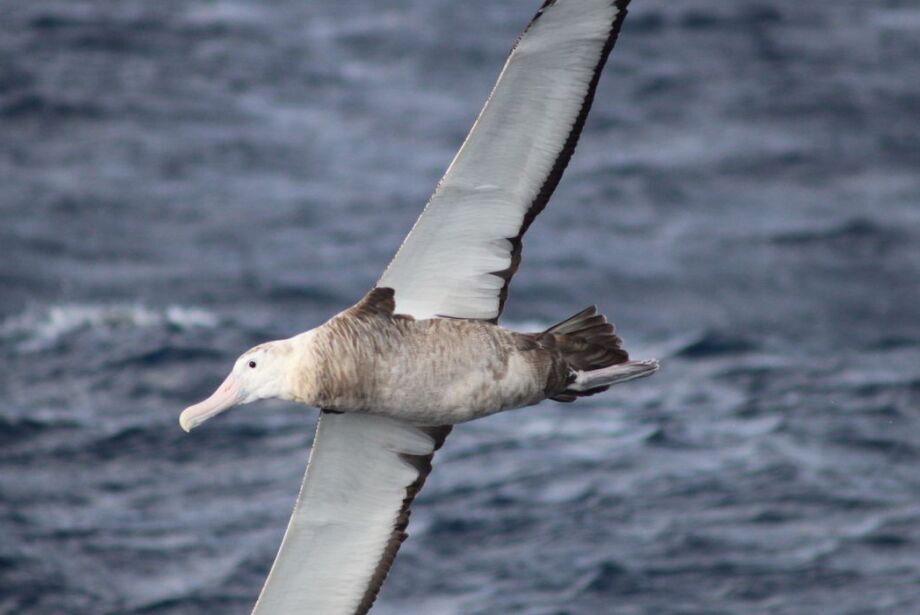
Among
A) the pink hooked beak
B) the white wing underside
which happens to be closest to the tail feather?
the white wing underside

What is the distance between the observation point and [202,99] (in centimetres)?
1967

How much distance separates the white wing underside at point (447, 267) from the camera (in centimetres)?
723

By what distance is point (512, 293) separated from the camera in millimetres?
14555

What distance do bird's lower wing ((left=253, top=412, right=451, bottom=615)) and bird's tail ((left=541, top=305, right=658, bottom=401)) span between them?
0.79m

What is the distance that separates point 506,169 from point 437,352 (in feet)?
3.10

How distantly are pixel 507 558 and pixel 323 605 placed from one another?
262 cm

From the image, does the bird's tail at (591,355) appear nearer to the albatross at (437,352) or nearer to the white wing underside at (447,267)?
the albatross at (437,352)

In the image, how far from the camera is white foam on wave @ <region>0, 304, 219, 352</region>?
14438 millimetres

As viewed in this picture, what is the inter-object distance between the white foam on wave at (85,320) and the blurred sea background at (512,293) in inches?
1.6

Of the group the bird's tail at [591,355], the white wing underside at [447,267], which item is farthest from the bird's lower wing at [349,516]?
the bird's tail at [591,355]

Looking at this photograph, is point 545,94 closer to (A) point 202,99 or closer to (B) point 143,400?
(B) point 143,400

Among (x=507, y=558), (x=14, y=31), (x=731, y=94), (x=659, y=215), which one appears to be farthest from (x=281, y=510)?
(x=14, y=31)

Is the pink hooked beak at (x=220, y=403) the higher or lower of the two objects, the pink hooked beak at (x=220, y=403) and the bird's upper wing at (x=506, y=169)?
the lower

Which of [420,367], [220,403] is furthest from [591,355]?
[220,403]
